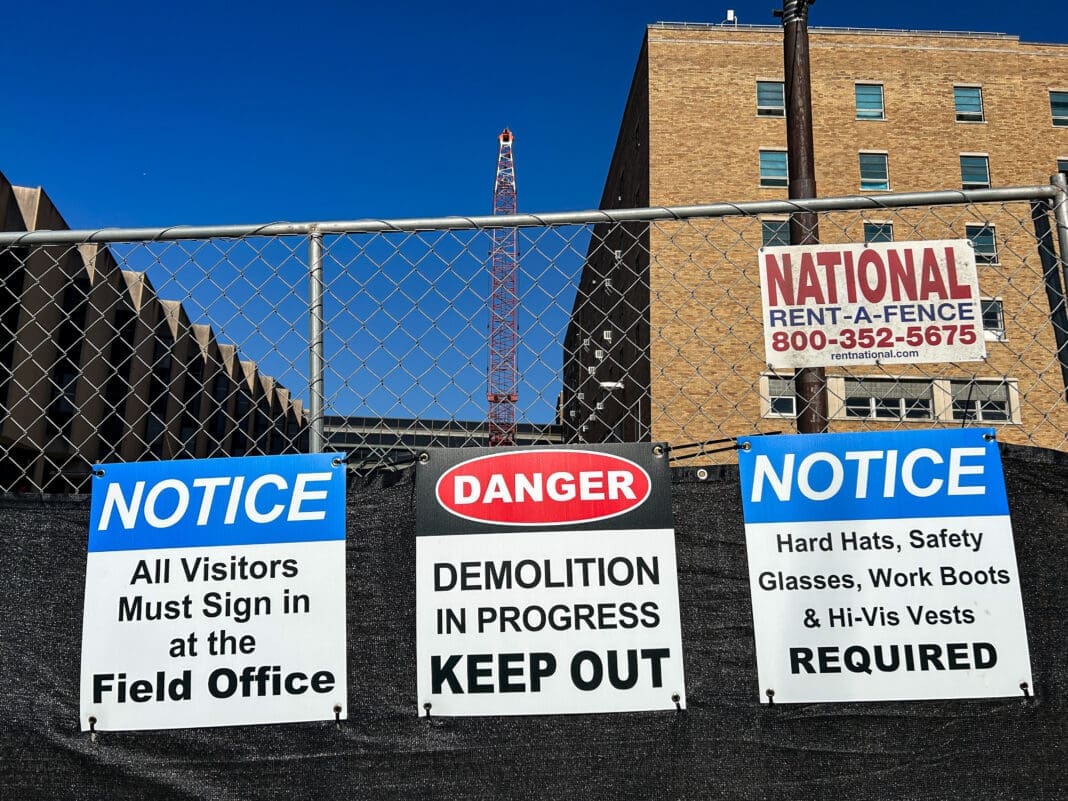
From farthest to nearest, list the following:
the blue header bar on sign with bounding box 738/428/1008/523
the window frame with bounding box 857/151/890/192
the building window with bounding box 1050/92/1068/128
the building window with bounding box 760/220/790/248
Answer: the building window with bounding box 1050/92/1068/128, the window frame with bounding box 857/151/890/192, the building window with bounding box 760/220/790/248, the blue header bar on sign with bounding box 738/428/1008/523

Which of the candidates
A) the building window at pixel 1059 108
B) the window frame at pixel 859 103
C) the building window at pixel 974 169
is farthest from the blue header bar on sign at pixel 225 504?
the building window at pixel 1059 108

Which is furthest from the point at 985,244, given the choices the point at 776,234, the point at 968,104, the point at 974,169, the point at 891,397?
the point at 776,234

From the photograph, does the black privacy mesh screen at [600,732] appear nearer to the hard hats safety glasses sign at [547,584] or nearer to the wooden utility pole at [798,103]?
the hard hats safety glasses sign at [547,584]

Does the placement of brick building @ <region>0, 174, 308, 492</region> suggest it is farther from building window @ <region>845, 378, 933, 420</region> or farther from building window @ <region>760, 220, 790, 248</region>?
building window @ <region>845, 378, 933, 420</region>

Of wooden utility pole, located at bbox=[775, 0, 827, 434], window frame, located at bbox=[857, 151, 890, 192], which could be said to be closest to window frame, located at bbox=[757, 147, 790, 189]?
window frame, located at bbox=[857, 151, 890, 192]

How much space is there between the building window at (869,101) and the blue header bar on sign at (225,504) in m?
36.5

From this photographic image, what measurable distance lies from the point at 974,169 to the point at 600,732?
37513 mm

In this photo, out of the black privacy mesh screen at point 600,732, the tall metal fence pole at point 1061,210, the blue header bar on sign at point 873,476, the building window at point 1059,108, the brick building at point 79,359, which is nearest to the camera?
the black privacy mesh screen at point 600,732

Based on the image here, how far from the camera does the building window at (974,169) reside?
34.5 m

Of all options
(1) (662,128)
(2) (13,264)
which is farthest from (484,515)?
(1) (662,128)

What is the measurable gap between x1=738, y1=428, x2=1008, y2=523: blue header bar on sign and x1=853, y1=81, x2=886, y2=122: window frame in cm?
3584

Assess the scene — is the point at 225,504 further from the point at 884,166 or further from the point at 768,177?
the point at 884,166

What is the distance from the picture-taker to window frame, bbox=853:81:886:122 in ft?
115

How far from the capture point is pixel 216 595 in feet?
8.89
